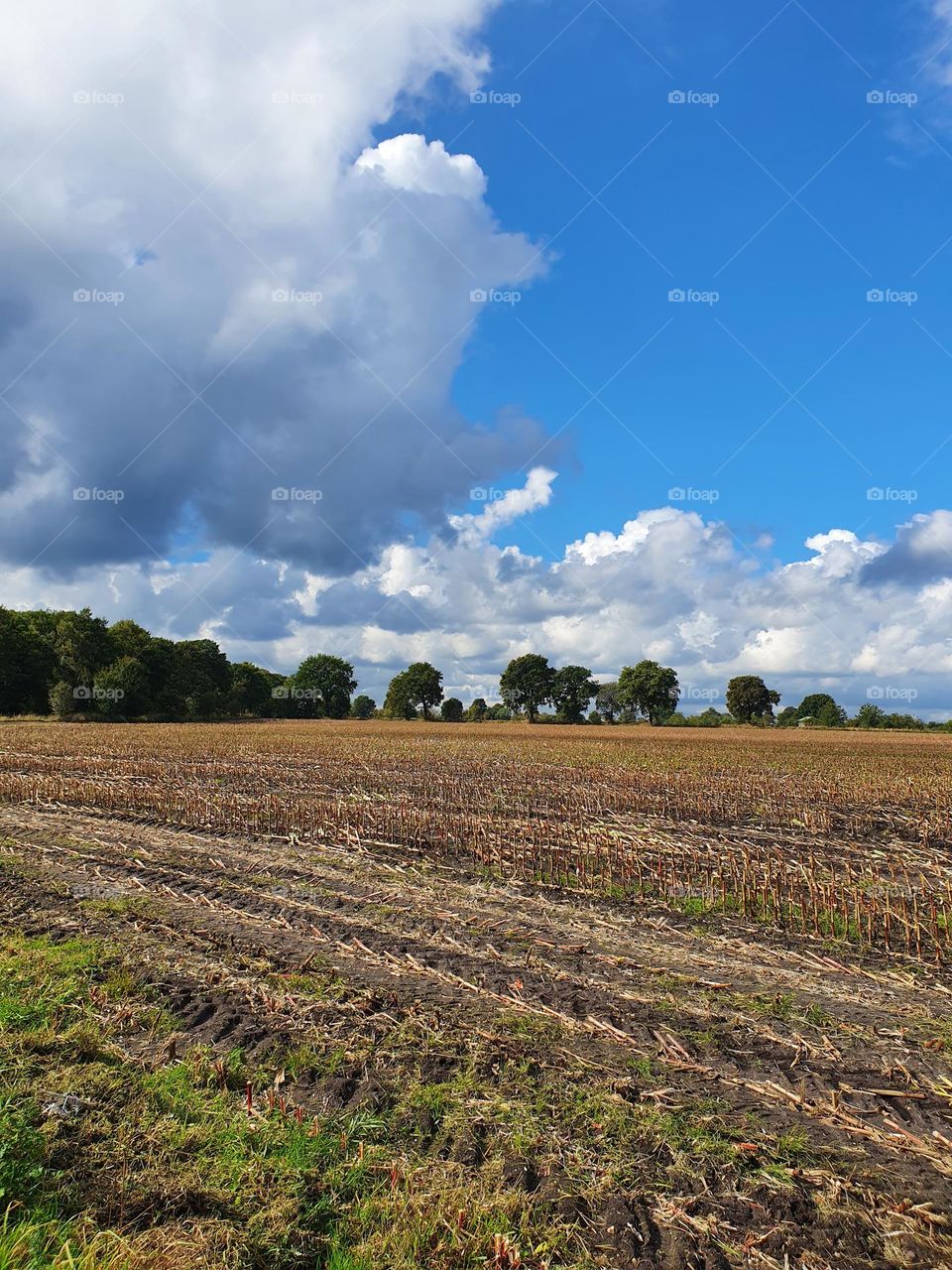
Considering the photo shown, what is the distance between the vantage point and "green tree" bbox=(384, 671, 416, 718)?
137250 millimetres

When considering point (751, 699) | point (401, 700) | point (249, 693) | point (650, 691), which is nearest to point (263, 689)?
point (249, 693)

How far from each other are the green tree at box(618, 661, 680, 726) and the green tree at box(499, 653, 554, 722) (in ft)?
46.2

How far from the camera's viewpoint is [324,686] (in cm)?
15225

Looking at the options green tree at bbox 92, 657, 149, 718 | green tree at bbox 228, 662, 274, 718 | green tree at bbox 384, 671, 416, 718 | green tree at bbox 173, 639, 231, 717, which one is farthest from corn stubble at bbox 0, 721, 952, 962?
green tree at bbox 384, 671, 416, 718

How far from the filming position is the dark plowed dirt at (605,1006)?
4609mm

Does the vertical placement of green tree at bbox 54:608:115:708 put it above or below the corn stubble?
above

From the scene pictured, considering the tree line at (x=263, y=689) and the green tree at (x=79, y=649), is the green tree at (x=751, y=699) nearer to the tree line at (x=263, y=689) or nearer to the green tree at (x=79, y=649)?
the tree line at (x=263, y=689)

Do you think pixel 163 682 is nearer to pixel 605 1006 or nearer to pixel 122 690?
pixel 122 690

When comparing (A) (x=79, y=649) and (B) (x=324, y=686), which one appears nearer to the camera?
(A) (x=79, y=649)

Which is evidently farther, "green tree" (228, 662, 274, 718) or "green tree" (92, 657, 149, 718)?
"green tree" (228, 662, 274, 718)

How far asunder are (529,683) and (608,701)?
22.8 metres

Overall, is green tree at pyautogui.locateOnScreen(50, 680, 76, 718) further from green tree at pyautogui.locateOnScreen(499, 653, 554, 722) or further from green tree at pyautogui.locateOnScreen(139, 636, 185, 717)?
green tree at pyautogui.locateOnScreen(499, 653, 554, 722)

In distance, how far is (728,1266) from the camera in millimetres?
4207

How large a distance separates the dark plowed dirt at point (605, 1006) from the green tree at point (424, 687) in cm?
12282
